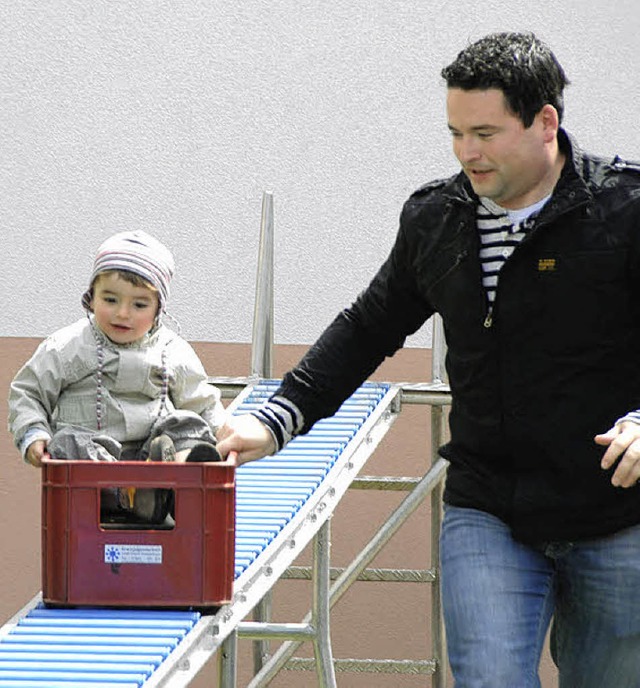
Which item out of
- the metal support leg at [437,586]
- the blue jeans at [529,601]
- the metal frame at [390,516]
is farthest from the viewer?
the metal support leg at [437,586]

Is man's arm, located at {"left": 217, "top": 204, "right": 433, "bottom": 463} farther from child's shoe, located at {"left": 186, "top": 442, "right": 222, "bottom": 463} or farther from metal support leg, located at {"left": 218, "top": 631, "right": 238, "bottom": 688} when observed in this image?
metal support leg, located at {"left": 218, "top": 631, "right": 238, "bottom": 688}

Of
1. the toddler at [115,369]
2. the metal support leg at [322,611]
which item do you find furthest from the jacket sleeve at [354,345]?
the metal support leg at [322,611]

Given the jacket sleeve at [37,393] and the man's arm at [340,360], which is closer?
the man's arm at [340,360]

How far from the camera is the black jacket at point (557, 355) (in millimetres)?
3146

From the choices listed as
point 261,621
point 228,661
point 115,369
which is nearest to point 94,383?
point 115,369

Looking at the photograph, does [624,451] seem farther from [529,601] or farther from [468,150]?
[468,150]

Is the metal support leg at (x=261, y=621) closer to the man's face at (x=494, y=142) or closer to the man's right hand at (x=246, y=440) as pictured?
the man's right hand at (x=246, y=440)

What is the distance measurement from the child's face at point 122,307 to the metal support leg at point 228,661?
2.59 ft

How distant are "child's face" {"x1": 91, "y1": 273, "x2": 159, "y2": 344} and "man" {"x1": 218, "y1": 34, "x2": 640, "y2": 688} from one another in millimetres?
1092

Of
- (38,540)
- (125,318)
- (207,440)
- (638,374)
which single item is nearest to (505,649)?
(638,374)

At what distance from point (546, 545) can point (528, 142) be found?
0.77m

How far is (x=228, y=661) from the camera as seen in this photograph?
3.99 m

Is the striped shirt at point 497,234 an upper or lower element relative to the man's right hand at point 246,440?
upper

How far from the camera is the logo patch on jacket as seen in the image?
3156 mm
